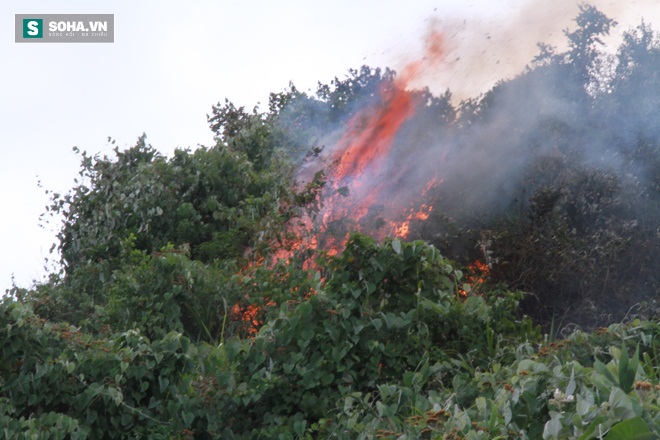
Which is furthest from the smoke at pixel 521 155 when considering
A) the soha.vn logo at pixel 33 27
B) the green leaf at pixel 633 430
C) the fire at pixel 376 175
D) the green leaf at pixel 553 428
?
the green leaf at pixel 633 430

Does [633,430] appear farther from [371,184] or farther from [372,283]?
[371,184]

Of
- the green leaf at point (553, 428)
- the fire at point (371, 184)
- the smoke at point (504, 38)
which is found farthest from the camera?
the smoke at point (504, 38)

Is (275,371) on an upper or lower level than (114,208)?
lower

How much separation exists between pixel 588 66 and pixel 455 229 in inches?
182

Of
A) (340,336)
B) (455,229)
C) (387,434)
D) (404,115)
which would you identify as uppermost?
(404,115)

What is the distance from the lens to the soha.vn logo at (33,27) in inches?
488

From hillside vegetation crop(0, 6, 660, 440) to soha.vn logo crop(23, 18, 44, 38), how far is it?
2.97 metres

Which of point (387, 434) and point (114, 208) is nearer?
point (387, 434)

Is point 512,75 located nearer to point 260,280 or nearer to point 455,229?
point 455,229

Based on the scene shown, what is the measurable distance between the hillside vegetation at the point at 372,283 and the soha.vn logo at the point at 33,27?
9.76 feet

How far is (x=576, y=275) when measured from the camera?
13.4 m

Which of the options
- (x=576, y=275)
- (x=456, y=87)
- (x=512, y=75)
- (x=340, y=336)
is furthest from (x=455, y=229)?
(x=340, y=336)

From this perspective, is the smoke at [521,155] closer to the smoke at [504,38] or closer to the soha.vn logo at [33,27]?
the smoke at [504,38]

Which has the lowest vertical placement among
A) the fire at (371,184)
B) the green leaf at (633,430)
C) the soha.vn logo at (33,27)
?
the green leaf at (633,430)
